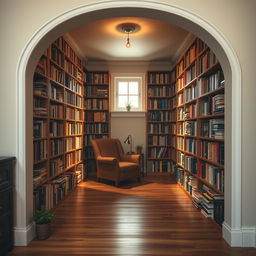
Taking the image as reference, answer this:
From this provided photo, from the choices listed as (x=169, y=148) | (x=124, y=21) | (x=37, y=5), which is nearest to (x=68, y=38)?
(x=124, y=21)

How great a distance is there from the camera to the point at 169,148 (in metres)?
5.83

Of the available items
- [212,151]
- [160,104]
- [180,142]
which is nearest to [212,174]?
[212,151]

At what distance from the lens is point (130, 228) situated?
8.68 ft

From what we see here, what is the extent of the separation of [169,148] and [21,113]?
13.9 feet

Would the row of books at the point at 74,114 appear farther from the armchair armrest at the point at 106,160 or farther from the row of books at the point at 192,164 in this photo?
the row of books at the point at 192,164

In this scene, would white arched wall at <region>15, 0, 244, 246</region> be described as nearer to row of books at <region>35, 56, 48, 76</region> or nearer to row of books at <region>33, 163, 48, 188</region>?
row of books at <region>33, 163, 48, 188</region>

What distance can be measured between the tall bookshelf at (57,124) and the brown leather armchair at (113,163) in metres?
0.46

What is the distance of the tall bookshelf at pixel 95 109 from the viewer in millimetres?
5777

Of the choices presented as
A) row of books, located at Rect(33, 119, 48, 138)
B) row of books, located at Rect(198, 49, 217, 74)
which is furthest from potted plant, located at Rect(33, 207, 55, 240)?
row of books, located at Rect(198, 49, 217, 74)

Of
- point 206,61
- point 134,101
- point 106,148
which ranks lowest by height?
point 106,148

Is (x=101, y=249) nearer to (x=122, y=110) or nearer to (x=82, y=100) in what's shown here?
(x=82, y=100)

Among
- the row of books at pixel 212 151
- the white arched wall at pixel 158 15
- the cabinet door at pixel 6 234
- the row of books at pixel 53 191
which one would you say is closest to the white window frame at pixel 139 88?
the row of books at pixel 53 191

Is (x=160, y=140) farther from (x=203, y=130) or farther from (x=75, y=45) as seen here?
(x=75, y=45)

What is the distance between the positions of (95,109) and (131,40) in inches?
79.8
